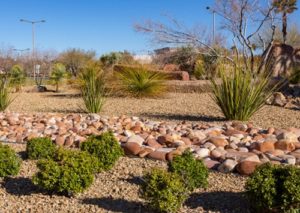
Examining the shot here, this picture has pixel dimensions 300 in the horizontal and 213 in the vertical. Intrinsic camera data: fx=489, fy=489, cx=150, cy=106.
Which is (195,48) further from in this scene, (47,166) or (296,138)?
(47,166)

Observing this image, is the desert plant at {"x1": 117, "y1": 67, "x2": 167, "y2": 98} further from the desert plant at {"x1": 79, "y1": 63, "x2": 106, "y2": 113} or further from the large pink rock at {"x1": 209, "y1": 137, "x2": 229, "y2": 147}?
the large pink rock at {"x1": 209, "y1": 137, "x2": 229, "y2": 147}

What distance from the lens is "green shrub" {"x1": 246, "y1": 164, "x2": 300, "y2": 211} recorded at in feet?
12.1

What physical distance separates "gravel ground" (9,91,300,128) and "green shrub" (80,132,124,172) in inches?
171

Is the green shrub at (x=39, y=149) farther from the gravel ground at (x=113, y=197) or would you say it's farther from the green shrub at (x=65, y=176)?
the green shrub at (x=65, y=176)

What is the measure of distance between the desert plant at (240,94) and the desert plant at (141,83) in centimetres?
511

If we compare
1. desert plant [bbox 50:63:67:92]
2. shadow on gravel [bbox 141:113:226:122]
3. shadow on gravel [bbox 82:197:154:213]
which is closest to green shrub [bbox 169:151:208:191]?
shadow on gravel [bbox 82:197:154:213]

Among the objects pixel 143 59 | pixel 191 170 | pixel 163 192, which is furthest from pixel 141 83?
pixel 163 192

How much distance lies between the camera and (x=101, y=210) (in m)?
4.03

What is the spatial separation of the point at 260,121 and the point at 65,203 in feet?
19.8

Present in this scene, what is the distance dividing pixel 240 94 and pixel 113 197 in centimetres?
535

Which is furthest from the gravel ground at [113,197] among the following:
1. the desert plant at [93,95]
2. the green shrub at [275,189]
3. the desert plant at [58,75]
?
the desert plant at [58,75]

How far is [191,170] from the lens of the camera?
14.4 ft

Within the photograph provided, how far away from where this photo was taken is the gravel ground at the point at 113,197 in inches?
160

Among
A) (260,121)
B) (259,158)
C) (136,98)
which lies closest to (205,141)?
(259,158)
